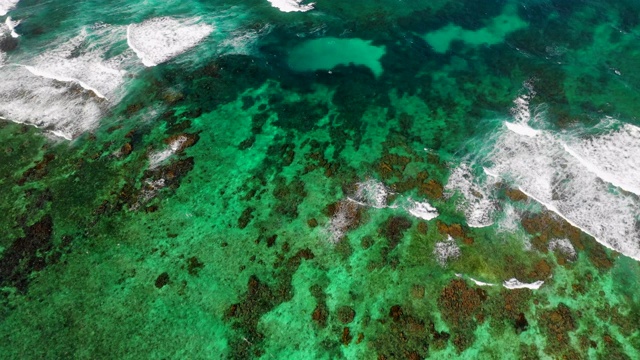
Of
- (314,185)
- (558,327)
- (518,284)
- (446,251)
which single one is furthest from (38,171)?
(558,327)

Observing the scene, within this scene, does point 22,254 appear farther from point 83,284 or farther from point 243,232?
point 243,232

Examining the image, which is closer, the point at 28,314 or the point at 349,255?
the point at 28,314

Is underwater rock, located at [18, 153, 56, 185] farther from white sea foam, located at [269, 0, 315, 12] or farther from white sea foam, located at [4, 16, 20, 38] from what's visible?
white sea foam, located at [269, 0, 315, 12]

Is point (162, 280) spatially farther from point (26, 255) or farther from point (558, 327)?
point (558, 327)

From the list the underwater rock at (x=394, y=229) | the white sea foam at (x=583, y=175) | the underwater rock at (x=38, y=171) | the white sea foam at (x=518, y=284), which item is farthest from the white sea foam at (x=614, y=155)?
the underwater rock at (x=38, y=171)

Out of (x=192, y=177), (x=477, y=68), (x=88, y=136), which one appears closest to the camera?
(x=192, y=177)

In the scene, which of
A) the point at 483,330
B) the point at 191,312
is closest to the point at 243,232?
the point at 191,312
